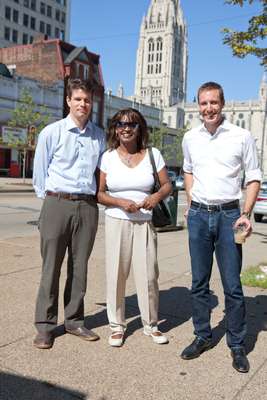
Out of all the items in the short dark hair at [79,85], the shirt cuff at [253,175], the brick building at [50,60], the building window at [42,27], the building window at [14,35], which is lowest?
the shirt cuff at [253,175]

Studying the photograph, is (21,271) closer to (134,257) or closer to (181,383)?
(134,257)

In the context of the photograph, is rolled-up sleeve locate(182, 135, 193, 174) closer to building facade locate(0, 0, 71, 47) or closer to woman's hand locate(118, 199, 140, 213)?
woman's hand locate(118, 199, 140, 213)

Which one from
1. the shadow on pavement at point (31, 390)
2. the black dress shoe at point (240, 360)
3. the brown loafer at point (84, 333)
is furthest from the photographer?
the brown loafer at point (84, 333)

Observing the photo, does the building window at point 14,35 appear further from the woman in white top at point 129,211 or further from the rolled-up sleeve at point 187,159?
the rolled-up sleeve at point 187,159

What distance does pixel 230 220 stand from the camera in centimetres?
381

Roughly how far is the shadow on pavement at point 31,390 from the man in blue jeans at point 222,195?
106cm

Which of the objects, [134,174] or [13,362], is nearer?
[13,362]

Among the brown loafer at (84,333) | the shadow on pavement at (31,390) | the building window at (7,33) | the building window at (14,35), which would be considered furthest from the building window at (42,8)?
the shadow on pavement at (31,390)

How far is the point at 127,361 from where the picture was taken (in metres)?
3.72

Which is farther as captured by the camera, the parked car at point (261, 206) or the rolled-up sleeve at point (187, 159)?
the parked car at point (261, 206)

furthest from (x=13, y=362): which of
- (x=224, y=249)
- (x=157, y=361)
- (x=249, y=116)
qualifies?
(x=249, y=116)

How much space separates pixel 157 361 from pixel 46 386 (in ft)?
2.98

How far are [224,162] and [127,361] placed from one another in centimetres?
169

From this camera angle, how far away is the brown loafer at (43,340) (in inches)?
153
